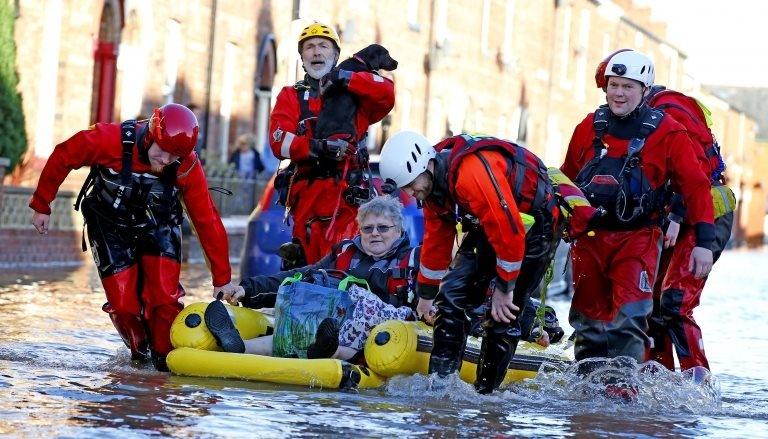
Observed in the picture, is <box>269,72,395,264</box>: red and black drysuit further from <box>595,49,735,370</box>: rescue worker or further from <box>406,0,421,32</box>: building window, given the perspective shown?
<box>406,0,421,32</box>: building window

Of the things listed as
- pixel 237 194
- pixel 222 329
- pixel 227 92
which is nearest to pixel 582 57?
pixel 227 92

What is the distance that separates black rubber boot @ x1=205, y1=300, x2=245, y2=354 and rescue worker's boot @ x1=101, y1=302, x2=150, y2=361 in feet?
1.91

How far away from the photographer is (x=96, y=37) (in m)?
24.7

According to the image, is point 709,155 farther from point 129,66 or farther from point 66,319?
point 129,66

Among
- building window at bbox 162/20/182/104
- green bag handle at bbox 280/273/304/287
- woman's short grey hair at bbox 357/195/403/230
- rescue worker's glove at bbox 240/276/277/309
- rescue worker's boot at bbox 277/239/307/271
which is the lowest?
rescue worker's glove at bbox 240/276/277/309

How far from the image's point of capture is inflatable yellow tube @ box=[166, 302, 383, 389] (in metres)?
9.23

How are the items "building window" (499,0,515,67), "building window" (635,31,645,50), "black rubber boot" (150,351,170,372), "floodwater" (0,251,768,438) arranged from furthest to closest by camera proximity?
1. "building window" (635,31,645,50)
2. "building window" (499,0,515,67)
3. "black rubber boot" (150,351,170,372)
4. "floodwater" (0,251,768,438)

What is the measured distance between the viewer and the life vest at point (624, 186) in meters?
9.48

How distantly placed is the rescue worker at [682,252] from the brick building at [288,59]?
559 centimetres

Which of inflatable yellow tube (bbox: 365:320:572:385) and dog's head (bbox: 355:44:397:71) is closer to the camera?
inflatable yellow tube (bbox: 365:320:572:385)

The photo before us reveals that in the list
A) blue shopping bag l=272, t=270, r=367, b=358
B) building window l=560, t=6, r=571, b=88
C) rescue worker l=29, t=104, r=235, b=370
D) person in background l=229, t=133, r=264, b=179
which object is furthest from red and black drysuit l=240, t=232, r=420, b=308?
building window l=560, t=6, r=571, b=88

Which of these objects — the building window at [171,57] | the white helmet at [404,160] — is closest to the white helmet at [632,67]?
the white helmet at [404,160]

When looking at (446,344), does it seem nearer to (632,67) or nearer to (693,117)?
(632,67)

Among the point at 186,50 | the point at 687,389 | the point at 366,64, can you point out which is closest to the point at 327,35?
the point at 366,64
